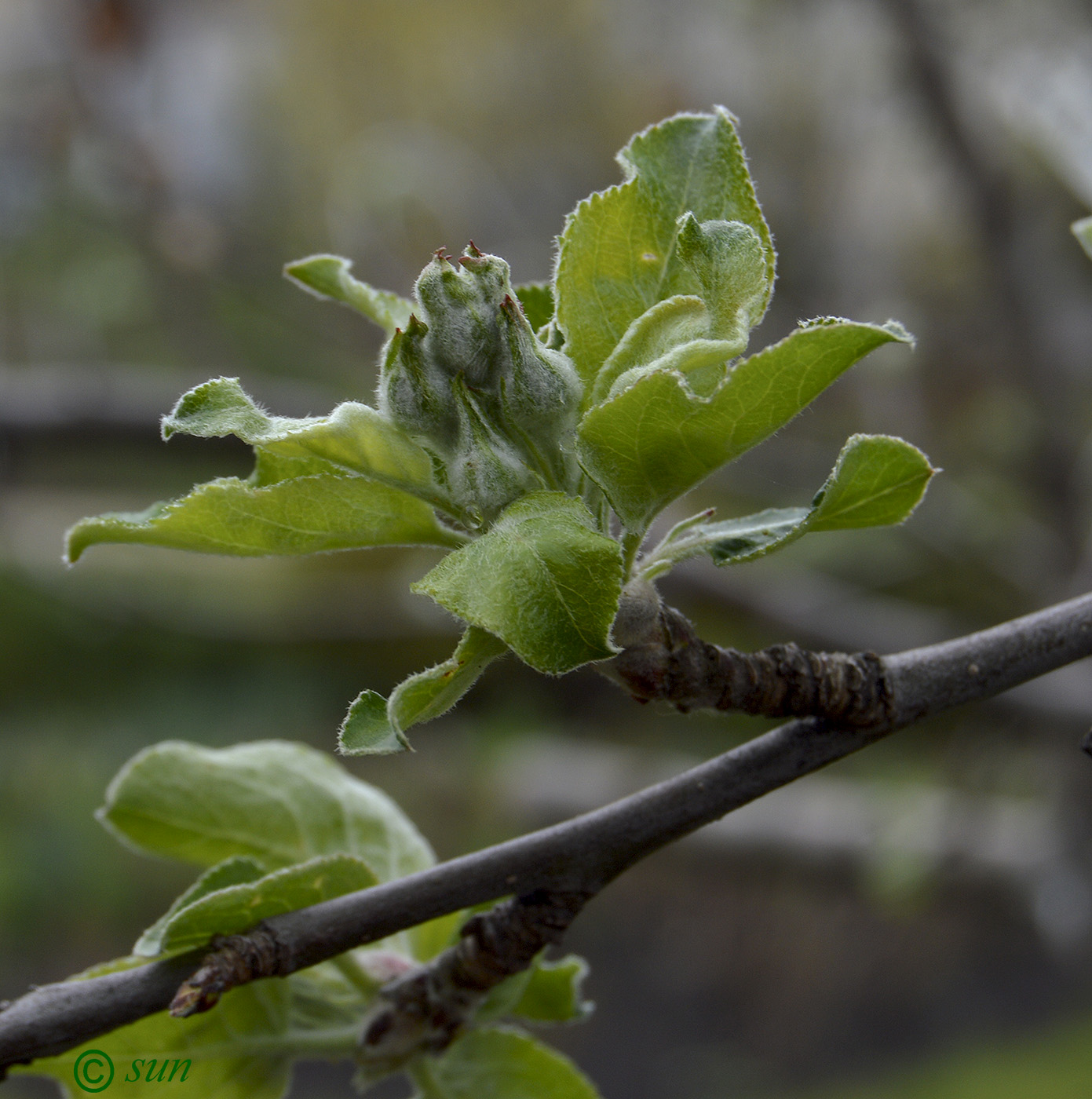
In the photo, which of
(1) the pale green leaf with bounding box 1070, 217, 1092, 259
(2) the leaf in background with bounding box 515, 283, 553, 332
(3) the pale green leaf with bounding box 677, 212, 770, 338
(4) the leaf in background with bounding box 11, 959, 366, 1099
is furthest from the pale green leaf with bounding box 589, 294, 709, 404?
(4) the leaf in background with bounding box 11, 959, 366, 1099

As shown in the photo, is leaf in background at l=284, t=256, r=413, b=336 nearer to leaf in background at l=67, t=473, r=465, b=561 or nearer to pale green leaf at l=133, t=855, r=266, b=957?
leaf in background at l=67, t=473, r=465, b=561

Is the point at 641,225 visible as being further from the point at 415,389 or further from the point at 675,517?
the point at 675,517

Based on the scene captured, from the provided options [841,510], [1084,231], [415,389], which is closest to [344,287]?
[415,389]

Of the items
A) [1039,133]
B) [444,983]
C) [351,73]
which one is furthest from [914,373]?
[351,73]

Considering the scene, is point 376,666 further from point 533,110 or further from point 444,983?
point 444,983

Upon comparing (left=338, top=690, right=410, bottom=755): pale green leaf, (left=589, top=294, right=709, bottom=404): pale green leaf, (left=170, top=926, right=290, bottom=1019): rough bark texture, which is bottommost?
(left=170, top=926, right=290, bottom=1019): rough bark texture

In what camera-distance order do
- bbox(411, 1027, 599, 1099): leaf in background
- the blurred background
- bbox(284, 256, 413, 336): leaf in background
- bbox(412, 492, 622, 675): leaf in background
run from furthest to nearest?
the blurred background < bbox(411, 1027, 599, 1099): leaf in background < bbox(284, 256, 413, 336): leaf in background < bbox(412, 492, 622, 675): leaf in background
